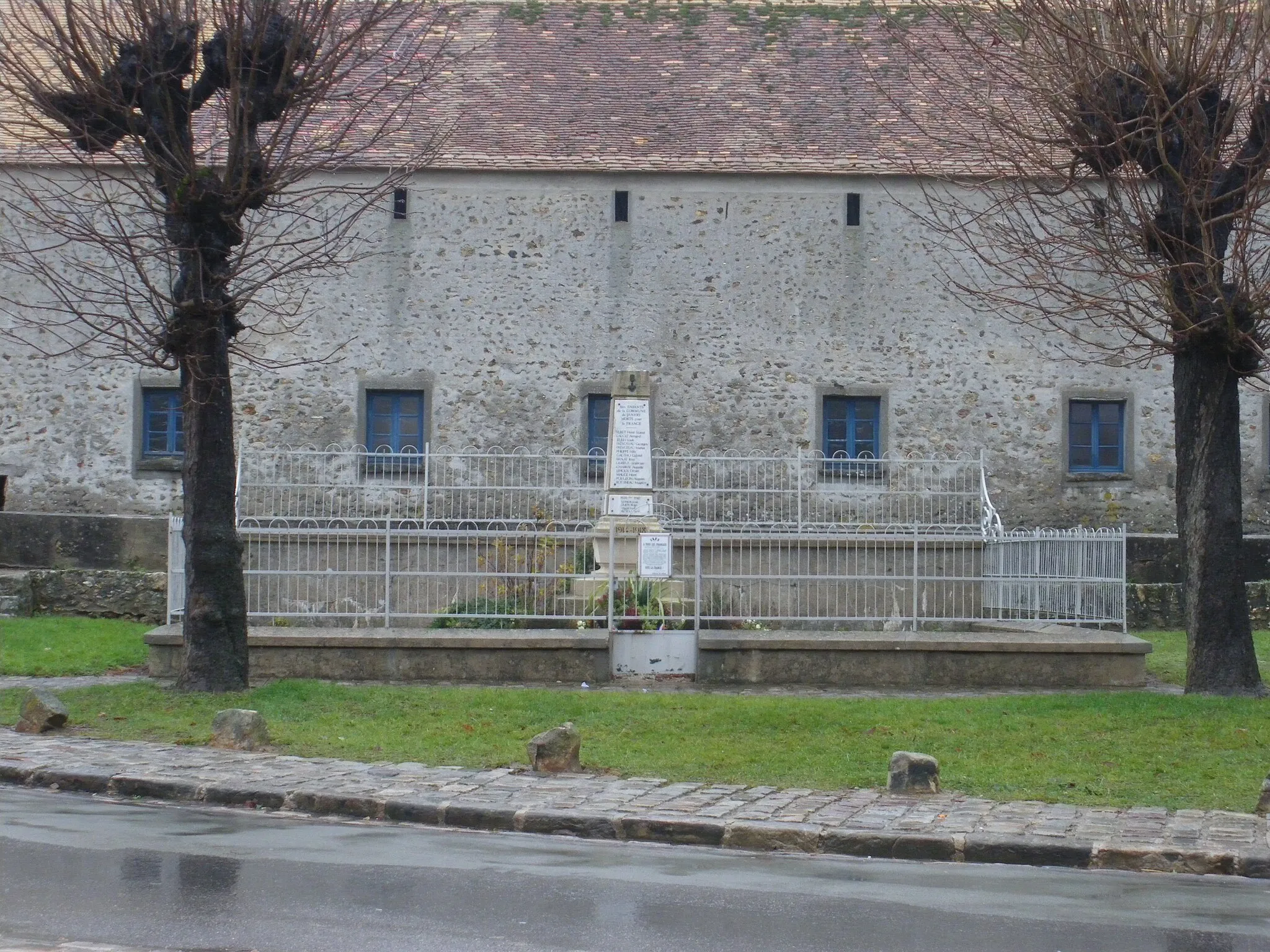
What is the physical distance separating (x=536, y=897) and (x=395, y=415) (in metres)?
16.7

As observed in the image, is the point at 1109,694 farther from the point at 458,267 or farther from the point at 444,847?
the point at 458,267

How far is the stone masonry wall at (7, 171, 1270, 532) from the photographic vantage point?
71.7 ft

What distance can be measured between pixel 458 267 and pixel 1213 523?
13071 mm

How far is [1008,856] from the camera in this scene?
714 centimetres

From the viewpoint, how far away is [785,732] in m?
10.3

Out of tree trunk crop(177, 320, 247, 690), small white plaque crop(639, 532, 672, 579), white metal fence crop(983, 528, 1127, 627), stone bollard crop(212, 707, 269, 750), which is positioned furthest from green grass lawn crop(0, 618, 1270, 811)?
white metal fence crop(983, 528, 1127, 627)

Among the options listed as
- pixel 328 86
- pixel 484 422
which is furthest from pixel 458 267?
pixel 328 86

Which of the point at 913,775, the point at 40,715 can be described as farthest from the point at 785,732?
the point at 40,715

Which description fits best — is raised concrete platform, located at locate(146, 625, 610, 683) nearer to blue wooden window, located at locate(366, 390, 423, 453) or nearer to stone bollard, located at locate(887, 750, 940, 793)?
stone bollard, located at locate(887, 750, 940, 793)

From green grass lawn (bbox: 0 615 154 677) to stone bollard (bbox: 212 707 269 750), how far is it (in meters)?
4.41

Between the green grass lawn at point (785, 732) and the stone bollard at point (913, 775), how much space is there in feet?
0.82

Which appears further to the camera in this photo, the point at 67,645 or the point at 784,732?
the point at 67,645

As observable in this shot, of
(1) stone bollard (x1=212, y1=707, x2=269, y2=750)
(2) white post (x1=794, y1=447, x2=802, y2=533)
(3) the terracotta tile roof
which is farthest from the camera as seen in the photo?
(3) the terracotta tile roof

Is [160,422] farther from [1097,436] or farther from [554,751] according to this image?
[554,751]
